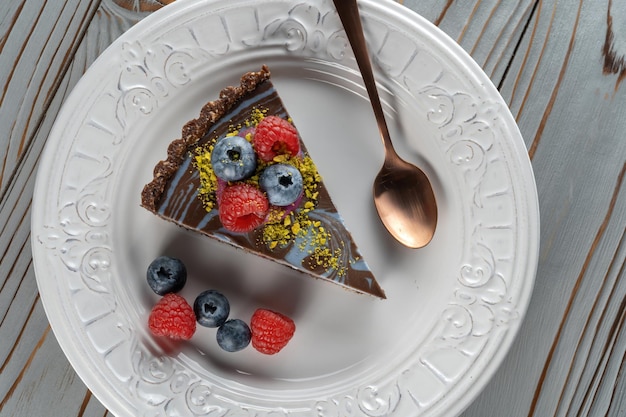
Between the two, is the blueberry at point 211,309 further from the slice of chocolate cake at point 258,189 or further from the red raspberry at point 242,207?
the red raspberry at point 242,207

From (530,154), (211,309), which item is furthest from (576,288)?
(211,309)

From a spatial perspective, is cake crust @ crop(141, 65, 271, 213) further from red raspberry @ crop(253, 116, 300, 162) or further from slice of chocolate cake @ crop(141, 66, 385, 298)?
red raspberry @ crop(253, 116, 300, 162)

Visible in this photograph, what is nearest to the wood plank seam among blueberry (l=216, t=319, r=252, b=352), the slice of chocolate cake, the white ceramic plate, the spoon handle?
the white ceramic plate

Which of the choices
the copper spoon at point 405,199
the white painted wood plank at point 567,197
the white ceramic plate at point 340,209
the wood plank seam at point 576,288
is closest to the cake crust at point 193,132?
the white ceramic plate at point 340,209

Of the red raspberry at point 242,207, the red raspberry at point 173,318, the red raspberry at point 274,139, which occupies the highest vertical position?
the red raspberry at point 274,139

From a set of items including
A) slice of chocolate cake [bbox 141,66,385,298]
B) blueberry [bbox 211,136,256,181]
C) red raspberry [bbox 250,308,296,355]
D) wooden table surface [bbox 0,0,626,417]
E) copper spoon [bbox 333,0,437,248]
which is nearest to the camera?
blueberry [bbox 211,136,256,181]

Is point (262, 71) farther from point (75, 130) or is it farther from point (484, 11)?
point (484, 11)

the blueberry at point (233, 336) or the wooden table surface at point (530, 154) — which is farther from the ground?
the wooden table surface at point (530, 154)
